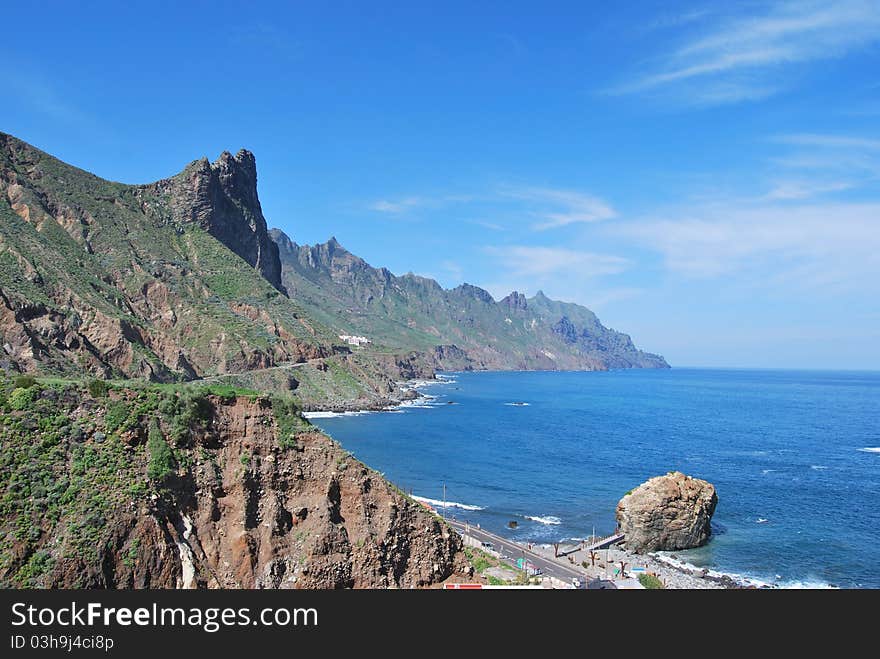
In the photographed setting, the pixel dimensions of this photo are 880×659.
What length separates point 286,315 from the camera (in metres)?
160

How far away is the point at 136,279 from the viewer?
126688 millimetres

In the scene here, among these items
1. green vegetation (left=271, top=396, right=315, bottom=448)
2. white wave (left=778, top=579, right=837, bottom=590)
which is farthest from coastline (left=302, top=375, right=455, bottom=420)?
green vegetation (left=271, top=396, right=315, bottom=448)

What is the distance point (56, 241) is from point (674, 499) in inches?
4511

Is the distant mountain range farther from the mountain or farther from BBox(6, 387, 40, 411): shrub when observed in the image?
BBox(6, 387, 40, 411): shrub

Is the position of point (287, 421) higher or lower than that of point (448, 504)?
higher

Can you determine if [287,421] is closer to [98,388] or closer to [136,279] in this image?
[98,388]

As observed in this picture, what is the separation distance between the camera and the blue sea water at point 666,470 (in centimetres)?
5594

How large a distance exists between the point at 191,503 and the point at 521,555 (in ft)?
104

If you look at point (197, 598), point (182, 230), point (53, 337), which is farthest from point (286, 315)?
point (197, 598)

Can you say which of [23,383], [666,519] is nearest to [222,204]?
[666,519]

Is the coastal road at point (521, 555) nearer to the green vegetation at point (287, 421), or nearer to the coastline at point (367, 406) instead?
the green vegetation at point (287, 421)

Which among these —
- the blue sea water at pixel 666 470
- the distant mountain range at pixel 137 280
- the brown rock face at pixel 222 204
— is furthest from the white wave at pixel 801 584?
the brown rock face at pixel 222 204

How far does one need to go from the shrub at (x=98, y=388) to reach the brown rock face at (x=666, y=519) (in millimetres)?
47344

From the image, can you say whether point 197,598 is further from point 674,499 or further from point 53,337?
point 53,337
